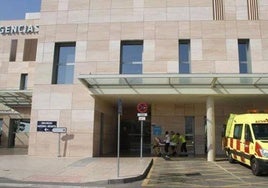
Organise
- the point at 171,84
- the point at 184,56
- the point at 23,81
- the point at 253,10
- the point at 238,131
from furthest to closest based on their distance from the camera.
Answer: the point at 23,81, the point at 253,10, the point at 184,56, the point at 171,84, the point at 238,131

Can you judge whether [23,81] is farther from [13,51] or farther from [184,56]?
[184,56]

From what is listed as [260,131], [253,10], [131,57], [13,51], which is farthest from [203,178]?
[13,51]

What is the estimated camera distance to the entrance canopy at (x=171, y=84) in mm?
17731

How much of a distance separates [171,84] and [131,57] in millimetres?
3695

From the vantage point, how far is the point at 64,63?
21.2 meters

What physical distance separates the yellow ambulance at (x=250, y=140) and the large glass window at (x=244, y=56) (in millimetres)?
4786

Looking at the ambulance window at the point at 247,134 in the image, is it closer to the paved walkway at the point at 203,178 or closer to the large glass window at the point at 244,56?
the paved walkway at the point at 203,178

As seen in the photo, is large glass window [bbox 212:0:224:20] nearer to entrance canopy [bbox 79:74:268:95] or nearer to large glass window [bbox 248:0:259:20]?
large glass window [bbox 248:0:259:20]

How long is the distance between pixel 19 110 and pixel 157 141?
1614cm

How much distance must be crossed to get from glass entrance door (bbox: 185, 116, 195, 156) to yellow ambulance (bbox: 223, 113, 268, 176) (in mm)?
5384

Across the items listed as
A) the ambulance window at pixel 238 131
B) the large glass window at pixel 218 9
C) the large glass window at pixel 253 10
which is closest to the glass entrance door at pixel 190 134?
the ambulance window at pixel 238 131

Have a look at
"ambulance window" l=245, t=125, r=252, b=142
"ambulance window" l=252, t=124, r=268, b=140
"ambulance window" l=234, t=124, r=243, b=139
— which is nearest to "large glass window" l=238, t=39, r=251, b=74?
"ambulance window" l=234, t=124, r=243, b=139

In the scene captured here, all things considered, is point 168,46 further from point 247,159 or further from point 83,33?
point 247,159

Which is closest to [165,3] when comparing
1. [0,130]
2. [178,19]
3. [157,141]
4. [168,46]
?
[178,19]
